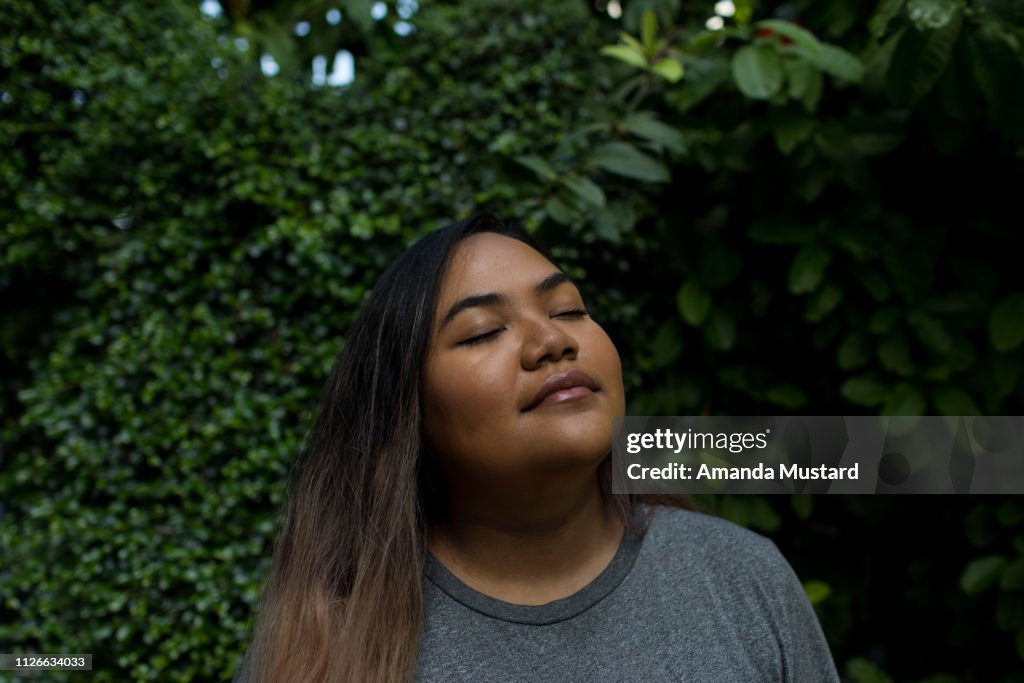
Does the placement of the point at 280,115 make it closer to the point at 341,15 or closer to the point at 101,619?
the point at 341,15

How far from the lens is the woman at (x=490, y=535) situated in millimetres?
1151

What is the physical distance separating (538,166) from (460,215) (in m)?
0.26

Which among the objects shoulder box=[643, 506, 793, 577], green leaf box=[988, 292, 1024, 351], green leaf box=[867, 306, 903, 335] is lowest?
shoulder box=[643, 506, 793, 577]

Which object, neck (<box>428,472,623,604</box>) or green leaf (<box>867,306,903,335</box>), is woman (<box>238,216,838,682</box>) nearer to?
neck (<box>428,472,623,604</box>)

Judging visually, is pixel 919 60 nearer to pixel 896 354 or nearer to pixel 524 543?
pixel 896 354

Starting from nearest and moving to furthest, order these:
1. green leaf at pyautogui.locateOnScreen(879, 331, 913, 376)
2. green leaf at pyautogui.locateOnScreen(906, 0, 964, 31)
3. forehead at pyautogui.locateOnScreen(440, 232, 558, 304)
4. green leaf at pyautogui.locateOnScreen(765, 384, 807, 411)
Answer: forehead at pyautogui.locateOnScreen(440, 232, 558, 304) → green leaf at pyautogui.locateOnScreen(906, 0, 964, 31) → green leaf at pyautogui.locateOnScreen(879, 331, 913, 376) → green leaf at pyautogui.locateOnScreen(765, 384, 807, 411)

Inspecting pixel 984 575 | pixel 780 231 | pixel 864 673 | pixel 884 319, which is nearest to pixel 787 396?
pixel 884 319

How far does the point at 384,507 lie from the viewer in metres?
1.27

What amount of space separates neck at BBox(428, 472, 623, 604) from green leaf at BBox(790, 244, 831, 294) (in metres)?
0.75

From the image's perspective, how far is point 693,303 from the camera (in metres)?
1.85

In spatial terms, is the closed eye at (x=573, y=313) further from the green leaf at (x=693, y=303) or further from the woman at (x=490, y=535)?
the green leaf at (x=693, y=303)

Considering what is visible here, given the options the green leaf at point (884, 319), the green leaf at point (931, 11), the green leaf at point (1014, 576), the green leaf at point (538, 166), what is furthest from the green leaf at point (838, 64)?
the green leaf at point (1014, 576)

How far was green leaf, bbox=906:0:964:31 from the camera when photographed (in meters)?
1.34

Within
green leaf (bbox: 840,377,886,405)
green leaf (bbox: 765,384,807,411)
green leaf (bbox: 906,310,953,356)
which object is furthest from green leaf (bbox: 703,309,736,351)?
green leaf (bbox: 906,310,953,356)
